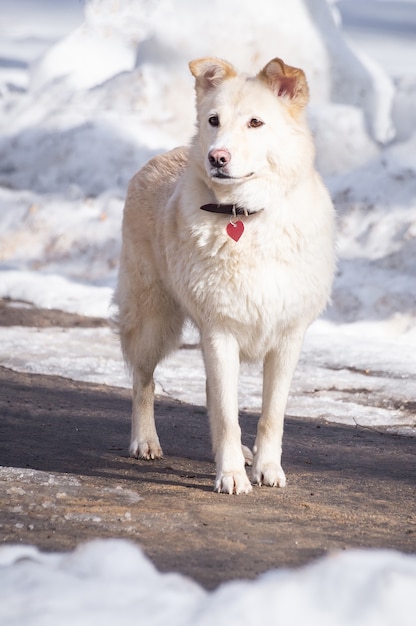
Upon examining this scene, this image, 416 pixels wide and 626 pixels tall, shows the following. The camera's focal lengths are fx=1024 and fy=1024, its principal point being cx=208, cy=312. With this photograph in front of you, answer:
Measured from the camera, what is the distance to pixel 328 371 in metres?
7.29

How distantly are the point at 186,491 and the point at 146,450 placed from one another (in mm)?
792

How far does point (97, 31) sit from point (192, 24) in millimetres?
3048


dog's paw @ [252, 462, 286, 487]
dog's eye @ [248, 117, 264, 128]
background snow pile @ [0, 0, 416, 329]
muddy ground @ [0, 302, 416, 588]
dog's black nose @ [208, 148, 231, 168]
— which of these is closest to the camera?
muddy ground @ [0, 302, 416, 588]

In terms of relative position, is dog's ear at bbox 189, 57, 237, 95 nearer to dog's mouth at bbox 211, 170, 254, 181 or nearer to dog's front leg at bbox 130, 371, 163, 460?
dog's mouth at bbox 211, 170, 254, 181

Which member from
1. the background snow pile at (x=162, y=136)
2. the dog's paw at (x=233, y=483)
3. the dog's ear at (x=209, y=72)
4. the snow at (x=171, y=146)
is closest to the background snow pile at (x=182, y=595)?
the snow at (x=171, y=146)

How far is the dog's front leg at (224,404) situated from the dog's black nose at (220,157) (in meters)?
0.75

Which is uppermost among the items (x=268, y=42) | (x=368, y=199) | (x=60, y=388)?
Answer: (x=268, y=42)

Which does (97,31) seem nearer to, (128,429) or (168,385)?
(168,385)

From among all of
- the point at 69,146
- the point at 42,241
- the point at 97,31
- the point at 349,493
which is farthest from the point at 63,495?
the point at 97,31

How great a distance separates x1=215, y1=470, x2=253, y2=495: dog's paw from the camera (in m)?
4.34

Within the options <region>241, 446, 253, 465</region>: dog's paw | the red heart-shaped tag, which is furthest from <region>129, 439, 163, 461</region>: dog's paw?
the red heart-shaped tag

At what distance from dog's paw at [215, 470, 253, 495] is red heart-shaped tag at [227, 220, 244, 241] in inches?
39.7

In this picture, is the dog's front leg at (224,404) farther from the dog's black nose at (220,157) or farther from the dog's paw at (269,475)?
the dog's black nose at (220,157)

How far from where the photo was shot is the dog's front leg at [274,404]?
457 cm
